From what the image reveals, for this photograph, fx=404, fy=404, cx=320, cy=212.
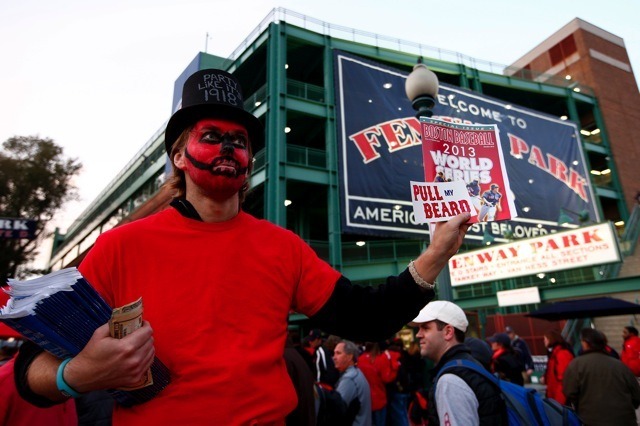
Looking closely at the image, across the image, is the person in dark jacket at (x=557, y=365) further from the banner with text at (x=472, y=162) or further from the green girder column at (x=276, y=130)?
the green girder column at (x=276, y=130)

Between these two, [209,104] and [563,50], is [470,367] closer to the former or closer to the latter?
[209,104]

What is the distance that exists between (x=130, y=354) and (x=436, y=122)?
1.91 m

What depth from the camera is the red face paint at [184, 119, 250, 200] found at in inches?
67.6

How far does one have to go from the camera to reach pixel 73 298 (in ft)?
3.22

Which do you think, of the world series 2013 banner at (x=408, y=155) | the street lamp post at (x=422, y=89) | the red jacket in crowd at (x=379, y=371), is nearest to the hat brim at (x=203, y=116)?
the street lamp post at (x=422, y=89)

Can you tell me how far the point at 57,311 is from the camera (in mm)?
967

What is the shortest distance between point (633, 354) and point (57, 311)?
10172mm

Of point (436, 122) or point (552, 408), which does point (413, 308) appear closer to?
point (436, 122)

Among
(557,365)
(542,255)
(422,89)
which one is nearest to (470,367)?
(422,89)

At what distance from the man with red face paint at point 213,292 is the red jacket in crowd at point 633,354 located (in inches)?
345

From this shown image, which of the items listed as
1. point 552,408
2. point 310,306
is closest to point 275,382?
point 310,306

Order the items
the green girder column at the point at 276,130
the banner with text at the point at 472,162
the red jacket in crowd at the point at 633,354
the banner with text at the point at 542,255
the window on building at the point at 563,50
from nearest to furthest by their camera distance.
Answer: the banner with text at the point at 472,162, the red jacket in crowd at the point at 633,354, the banner with text at the point at 542,255, the green girder column at the point at 276,130, the window on building at the point at 563,50

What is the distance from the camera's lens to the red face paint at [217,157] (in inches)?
67.6

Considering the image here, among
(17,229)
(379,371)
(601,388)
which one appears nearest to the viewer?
(601,388)
